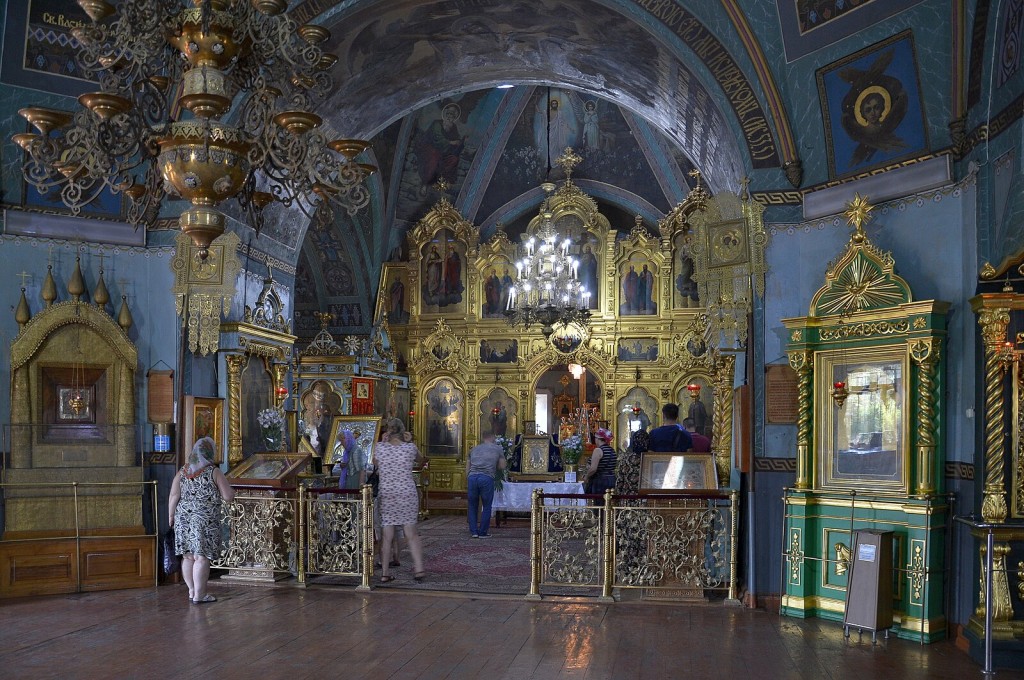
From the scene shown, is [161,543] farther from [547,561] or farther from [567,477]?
[567,477]

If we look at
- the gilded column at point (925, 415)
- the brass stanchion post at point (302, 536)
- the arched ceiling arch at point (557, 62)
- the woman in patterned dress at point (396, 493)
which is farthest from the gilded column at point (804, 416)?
the brass stanchion post at point (302, 536)

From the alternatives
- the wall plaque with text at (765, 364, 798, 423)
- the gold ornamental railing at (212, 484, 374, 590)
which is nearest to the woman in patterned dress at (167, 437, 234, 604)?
the gold ornamental railing at (212, 484, 374, 590)

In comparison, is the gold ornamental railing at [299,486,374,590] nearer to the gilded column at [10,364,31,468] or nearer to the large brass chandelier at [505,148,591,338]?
the gilded column at [10,364,31,468]

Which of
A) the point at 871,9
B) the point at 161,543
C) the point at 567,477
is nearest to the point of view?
the point at 871,9

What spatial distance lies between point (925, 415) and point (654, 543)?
8.56 feet

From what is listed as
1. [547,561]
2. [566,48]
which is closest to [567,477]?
[547,561]

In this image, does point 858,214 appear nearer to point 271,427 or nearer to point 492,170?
point 271,427

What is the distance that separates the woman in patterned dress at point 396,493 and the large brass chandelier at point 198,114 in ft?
11.5

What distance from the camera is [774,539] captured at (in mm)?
8289

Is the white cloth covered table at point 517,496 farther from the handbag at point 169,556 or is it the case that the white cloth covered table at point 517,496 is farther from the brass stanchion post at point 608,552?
the handbag at point 169,556

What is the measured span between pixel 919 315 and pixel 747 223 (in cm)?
194

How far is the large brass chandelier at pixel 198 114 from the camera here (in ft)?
17.5

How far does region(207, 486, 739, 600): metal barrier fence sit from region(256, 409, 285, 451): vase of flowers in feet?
5.86

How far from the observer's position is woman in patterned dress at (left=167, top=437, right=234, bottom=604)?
25.8 ft
